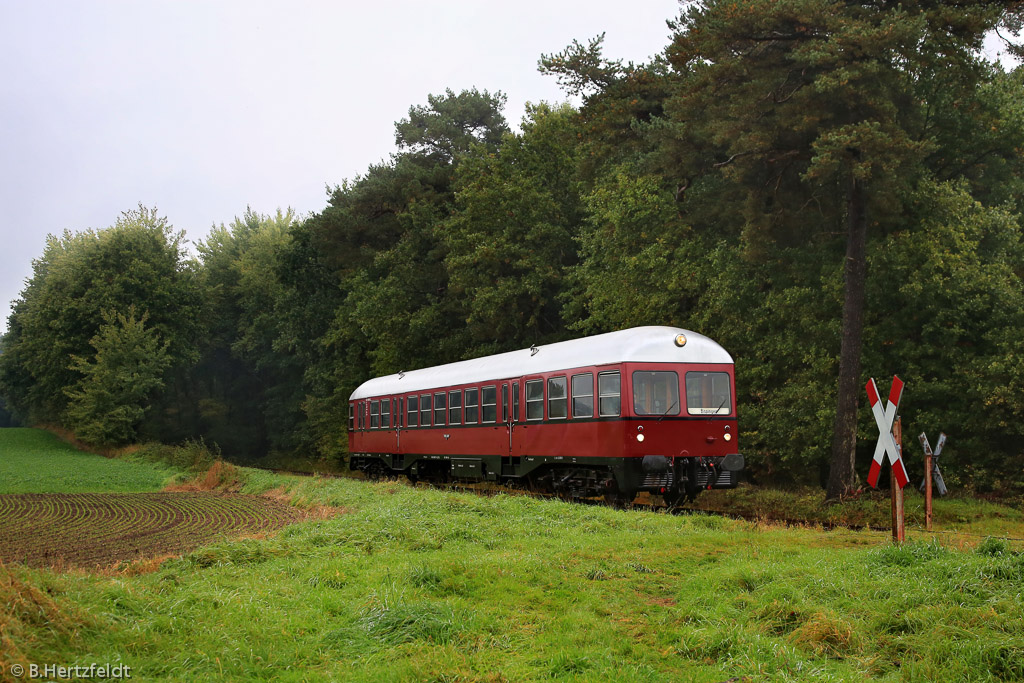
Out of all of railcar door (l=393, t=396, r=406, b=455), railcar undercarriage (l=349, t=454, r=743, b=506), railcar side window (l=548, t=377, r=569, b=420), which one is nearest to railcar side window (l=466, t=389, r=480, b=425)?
railcar undercarriage (l=349, t=454, r=743, b=506)

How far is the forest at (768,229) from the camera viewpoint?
686 inches

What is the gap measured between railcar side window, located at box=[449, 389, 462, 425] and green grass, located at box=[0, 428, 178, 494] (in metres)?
12.2

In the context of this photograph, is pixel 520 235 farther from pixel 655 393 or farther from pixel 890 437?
pixel 890 437

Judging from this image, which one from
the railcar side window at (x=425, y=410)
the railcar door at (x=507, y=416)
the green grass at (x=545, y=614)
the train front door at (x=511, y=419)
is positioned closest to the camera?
the green grass at (x=545, y=614)

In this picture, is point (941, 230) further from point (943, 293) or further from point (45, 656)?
point (45, 656)

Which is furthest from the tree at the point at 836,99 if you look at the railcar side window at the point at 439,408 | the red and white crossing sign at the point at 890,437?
the railcar side window at the point at 439,408

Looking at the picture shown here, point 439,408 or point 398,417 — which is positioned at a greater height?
point 439,408

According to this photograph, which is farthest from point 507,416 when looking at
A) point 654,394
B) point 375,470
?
point 375,470

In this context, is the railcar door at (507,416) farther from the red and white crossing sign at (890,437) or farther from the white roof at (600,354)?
the red and white crossing sign at (890,437)

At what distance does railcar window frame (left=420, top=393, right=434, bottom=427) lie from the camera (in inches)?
948

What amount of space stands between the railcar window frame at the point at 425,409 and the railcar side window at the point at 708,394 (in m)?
9.45

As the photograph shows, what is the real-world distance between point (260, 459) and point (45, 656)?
5301 centimetres

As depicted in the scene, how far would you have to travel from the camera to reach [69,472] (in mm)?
33406

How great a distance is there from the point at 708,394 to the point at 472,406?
22.2ft
